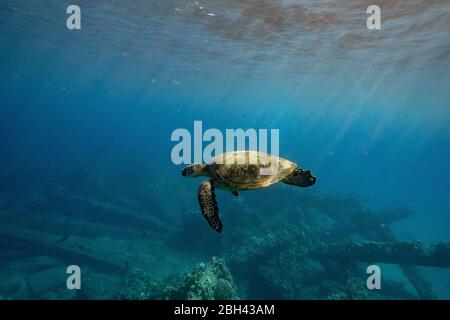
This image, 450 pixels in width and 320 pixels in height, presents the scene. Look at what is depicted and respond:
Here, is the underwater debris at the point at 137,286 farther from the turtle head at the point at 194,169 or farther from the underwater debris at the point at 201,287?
the turtle head at the point at 194,169

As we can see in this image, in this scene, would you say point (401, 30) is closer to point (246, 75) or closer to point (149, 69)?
point (246, 75)

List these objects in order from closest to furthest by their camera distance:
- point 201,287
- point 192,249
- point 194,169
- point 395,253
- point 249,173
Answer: point 249,173 < point 194,169 < point 201,287 < point 395,253 < point 192,249

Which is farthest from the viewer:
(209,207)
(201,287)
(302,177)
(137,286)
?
(137,286)

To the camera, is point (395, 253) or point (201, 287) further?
point (395, 253)

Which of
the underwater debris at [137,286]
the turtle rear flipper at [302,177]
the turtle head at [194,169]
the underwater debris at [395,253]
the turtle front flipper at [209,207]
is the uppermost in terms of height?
the turtle head at [194,169]

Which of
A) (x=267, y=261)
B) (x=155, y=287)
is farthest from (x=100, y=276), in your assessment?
(x=267, y=261)

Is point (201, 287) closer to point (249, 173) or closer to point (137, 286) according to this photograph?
point (249, 173)

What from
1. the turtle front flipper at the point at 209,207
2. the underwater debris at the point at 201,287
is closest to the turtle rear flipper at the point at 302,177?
the turtle front flipper at the point at 209,207

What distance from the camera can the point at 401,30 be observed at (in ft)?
57.9

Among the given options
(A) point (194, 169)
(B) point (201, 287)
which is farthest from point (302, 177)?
(B) point (201, 287)

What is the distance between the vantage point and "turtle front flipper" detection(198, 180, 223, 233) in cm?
461

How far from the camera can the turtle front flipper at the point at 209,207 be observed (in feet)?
15.1

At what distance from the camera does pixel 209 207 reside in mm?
4863
